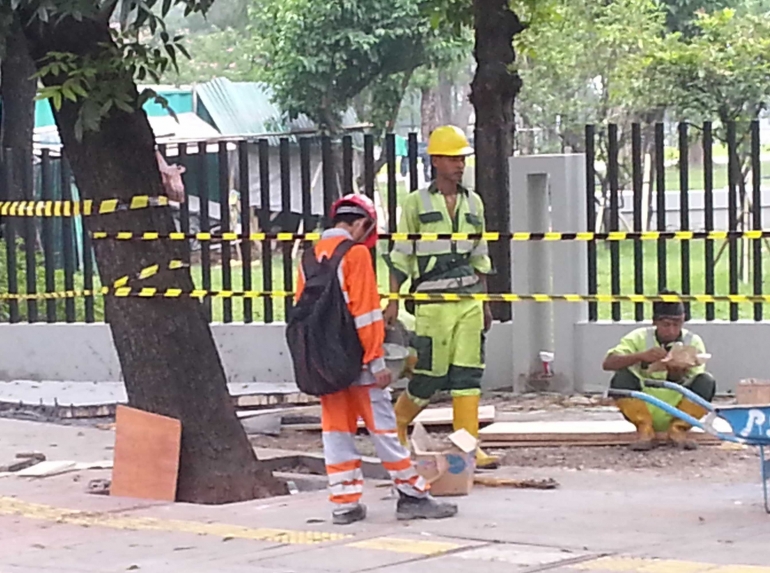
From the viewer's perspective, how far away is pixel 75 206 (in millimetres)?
10984

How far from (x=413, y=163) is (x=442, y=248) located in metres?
2.86

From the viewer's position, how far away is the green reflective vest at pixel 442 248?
841cm

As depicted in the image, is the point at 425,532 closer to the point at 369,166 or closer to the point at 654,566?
the point at 654,566

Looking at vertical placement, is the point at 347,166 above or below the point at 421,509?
above

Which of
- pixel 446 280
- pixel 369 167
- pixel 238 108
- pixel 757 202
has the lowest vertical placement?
pixel 446 280

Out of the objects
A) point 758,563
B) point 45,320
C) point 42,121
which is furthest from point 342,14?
point 758,563

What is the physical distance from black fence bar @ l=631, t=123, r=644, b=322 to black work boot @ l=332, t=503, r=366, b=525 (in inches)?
173

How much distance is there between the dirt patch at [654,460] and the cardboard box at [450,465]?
1.13 meters

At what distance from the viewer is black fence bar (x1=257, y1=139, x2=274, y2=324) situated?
11820 millimetres

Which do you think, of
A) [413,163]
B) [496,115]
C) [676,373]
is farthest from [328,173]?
[676,373]

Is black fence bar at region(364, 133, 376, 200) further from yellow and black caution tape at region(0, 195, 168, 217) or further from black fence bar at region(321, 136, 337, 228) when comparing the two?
yellow and black caution tape at region(0, 195, 168, 217)

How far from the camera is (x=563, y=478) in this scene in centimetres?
827

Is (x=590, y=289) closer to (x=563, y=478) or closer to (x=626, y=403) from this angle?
(x=626, y=403)

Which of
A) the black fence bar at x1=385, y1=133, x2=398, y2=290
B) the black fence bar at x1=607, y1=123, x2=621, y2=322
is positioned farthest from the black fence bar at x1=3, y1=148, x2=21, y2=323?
the black fence bar at x1=607, y1=123, x2=621, y2=322
